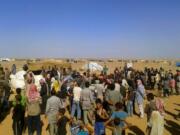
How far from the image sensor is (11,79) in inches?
736

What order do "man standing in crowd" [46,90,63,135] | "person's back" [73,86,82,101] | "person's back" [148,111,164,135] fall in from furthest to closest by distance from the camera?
1. "person's back" [73,86,82,101]
2. "man standing in crowd" [46,90,63,135]
3. "person's back" [148,111,164,135]

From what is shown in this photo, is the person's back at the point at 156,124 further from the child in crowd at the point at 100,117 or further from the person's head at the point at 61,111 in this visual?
the person's head at the point at 61,111

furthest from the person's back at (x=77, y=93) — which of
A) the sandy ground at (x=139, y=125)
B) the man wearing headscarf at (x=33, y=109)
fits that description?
the man wearing headscarf at (x=33, y=109)

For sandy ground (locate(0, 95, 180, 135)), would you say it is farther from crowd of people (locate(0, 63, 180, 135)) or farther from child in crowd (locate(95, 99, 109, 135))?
child in crowd (locate(95, 99, 109, 135))

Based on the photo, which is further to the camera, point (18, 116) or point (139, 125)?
point (139, 125)

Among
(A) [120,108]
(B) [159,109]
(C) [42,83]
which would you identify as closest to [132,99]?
(C) [42,83]

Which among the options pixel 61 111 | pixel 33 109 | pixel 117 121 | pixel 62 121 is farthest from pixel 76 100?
pixel 117 121

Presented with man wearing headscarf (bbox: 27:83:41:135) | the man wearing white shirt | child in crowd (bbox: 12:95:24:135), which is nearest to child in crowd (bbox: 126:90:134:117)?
the man wearing white shirt

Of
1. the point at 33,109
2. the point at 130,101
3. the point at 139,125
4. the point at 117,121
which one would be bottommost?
the point at 139,125

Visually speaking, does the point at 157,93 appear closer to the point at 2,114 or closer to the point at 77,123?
the point at 2,114

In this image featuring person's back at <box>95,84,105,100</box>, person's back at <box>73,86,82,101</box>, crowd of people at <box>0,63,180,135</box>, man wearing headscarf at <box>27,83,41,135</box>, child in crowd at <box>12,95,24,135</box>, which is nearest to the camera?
crowd of people at <box>0,63,180,135</box>

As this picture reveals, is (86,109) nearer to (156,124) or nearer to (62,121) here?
(62,121)

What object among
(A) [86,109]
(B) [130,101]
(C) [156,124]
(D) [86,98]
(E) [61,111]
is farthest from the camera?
(B) [130,101]

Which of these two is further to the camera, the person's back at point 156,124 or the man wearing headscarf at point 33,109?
the man wearing headscarf at point 33,109
